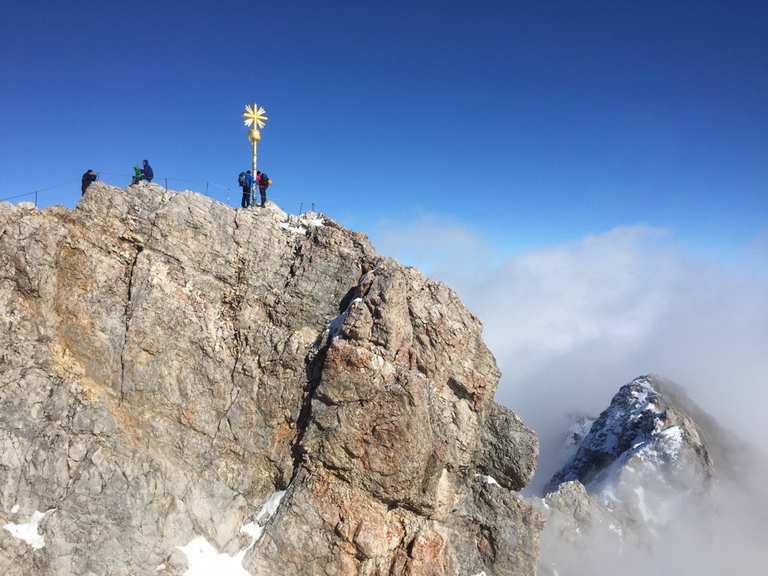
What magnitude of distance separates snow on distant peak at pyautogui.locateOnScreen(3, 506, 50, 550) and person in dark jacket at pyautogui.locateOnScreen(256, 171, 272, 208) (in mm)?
20535

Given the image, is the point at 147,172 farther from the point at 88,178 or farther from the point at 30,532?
the point at 30,532

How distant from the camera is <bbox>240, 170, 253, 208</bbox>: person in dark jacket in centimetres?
3136

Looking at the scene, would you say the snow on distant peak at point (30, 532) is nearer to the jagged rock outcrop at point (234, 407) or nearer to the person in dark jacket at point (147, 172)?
the jagged rock outcrop at point (234, 407)

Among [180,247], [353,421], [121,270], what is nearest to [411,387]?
[353,421]

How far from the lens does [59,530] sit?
69.5ft

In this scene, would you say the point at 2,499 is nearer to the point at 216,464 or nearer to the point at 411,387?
the point at 216,464

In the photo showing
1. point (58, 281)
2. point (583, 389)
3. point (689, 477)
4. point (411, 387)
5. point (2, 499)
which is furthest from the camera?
point (583, 389)

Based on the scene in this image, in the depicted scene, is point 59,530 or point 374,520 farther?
point 374,520

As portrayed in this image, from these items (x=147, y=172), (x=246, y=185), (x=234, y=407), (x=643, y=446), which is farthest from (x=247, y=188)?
(x=643, y=446)

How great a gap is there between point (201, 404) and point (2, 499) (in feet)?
29.6

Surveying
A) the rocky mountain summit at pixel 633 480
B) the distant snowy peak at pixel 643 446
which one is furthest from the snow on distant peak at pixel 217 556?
the distant snowy peak at pixel 643 446

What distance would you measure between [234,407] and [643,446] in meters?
59.6

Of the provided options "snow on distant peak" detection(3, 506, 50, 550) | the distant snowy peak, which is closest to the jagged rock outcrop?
"snow on distant peak" detection(3, 506, 50, 550)

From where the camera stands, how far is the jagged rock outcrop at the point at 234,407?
2222 cm
